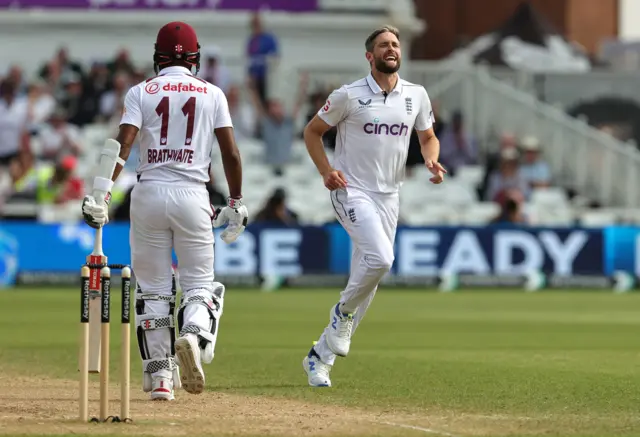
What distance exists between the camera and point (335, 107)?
9906mm

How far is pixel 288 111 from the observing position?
85.5ft

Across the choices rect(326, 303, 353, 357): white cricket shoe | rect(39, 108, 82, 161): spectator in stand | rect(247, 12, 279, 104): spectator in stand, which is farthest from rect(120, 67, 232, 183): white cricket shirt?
rect(247, 12, 279, 104): spectator in stand

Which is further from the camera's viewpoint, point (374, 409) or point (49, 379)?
point (49, 379)

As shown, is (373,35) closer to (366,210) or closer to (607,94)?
(366,210)

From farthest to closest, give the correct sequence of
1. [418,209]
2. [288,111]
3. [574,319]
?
[288,111]
[418,209]
[574,319]

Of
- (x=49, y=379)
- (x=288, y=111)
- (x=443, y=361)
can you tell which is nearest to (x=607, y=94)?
(x=288, y=111)

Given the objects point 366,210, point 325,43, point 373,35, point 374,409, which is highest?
point 325,43

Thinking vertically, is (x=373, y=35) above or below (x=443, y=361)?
above

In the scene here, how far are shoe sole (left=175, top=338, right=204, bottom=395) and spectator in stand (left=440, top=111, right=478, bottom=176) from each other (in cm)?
1696

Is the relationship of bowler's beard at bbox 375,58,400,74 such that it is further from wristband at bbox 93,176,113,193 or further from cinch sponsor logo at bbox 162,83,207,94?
wristband at bbox 93,176,113,193

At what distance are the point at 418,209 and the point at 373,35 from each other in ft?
45.6

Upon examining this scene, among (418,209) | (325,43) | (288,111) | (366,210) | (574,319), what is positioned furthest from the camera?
(325,43)

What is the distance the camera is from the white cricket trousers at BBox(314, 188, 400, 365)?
967cm

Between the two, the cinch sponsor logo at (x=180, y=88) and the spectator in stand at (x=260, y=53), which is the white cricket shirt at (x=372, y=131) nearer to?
the cinch sponsor logo at (x=180, y=88)
